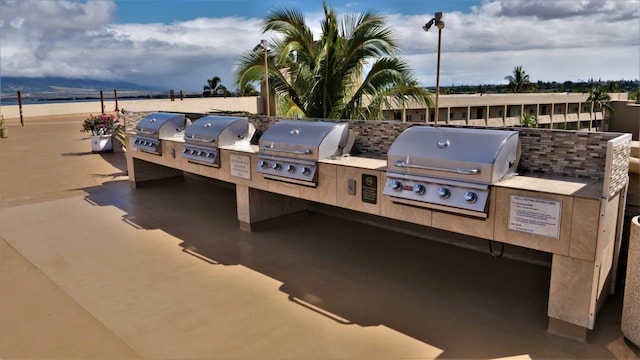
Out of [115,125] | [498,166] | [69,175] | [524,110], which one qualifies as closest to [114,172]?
[69,175]

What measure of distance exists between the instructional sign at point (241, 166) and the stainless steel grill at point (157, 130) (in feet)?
6.52

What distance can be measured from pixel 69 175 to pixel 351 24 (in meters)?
6.06

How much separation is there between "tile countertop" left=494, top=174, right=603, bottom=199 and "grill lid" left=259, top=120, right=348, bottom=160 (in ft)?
5.61

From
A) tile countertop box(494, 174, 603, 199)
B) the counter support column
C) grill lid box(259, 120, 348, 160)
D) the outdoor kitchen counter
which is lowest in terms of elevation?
the counter support column

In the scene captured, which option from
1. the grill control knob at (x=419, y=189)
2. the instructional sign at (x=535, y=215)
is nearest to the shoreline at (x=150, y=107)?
the grill control knob at (x=419, y=189)

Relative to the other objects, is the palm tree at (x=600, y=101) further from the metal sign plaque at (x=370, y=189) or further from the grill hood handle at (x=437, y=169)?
the grill hood handle at (x=437, y=169)

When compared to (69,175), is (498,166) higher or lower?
higher

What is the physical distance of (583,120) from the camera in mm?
42938

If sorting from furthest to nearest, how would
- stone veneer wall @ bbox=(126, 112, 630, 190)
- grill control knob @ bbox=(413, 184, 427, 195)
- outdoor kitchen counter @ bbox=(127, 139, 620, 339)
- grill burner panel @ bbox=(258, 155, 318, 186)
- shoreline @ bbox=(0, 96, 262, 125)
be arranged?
shoreline @ bbox=(0, 96, 262, 125), grill burner panel @ bbox=(258, 155, 318, 186), grill control knob @ bbox=(413, 184, 427, 195), stone veneer wall @ bbox=(126, 112, 630, 190), outdoor kitchen counter @ bbox=(127, 139, 620, 339)

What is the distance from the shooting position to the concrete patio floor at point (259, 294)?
3.03 m

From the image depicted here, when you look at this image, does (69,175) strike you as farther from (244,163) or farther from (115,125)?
(244,163)

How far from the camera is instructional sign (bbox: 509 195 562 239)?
294 cm

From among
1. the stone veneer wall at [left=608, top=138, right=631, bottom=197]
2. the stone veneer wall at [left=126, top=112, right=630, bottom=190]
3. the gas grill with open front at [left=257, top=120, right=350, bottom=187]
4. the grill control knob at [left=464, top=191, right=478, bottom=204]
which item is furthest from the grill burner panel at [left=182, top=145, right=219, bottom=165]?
the stone veneer wall at [left=608, top=138, right=631, bottom=197]

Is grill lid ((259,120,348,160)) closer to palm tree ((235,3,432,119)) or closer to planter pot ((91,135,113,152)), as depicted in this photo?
palm tree ((235,3,432,119))
